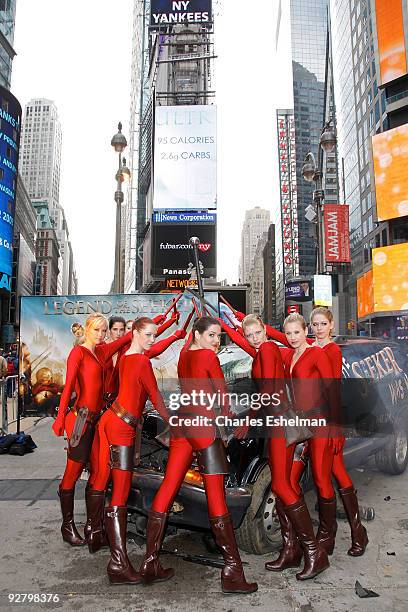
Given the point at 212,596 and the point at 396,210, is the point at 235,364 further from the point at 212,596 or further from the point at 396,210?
the point at 396,210

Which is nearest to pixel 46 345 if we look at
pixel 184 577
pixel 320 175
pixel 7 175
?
pixel 184 577

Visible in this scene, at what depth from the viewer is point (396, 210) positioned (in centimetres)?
4066

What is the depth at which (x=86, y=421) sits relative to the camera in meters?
4.11

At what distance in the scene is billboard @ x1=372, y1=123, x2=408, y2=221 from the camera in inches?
1556

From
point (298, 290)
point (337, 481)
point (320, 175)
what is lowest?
point (337, 481)

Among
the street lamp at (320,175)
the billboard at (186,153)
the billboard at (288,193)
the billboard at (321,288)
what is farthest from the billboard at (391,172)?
the billboard at (288,193)

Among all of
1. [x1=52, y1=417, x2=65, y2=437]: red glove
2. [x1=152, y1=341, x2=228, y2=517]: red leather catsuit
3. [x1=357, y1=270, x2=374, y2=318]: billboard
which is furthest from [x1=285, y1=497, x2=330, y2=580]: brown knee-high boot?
[x1=357, y1=270, x2=374, y2=318]: billboard

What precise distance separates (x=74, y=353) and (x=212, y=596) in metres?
2.26

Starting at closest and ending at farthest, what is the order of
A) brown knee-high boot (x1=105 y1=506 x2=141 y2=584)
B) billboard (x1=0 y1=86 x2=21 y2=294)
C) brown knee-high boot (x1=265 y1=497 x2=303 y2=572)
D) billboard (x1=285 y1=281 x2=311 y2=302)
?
brown knee-high boot (x1=105 y1=506 x2=141 y2=584)
brown knee-high boot (x1=265 y1=497 x2=303 y2=572)
billboard (x1=0 y1=86 x2=21 y2=294)
billboard (x1=285 y1=281 x2=311 y2=302)

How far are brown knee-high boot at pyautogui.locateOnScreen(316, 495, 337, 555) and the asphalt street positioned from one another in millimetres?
196

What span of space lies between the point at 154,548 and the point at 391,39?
49326 millimetres

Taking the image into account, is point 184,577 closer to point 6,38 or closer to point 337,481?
point 337,481

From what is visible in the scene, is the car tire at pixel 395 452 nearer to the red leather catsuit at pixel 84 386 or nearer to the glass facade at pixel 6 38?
the red leather catsuit at pixel 84 386

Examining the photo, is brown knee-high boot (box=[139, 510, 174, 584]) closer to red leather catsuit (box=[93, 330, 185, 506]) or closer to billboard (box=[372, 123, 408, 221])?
red leather catsuit (box=[93, 330, 185, 506])
